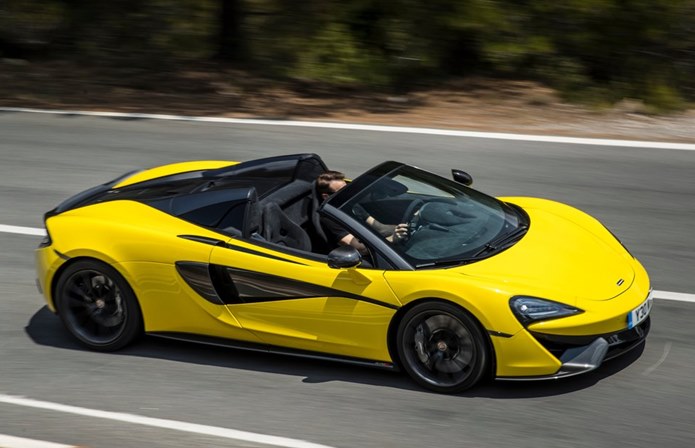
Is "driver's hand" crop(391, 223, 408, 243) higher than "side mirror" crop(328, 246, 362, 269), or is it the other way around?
"driver's hand" crop(391, 223, 408, 243)

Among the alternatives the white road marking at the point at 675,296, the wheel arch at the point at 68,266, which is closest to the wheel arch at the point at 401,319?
the wheel arch at the point at 68,266

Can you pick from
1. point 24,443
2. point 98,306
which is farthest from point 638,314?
point 24,443

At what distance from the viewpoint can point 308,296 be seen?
6.29m

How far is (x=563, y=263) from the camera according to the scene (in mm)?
6398

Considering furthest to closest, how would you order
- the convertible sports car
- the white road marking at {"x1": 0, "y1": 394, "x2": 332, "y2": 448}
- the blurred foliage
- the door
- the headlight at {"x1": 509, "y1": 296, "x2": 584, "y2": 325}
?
1. the blurred foliage
2. the door
3. the convertible sports car
4. the headlight at {"x1": 509, "y1": 296, "x2": 584, "y2": 325}
5. the white road marking at {"x1": 0, "y1": 394, "x2": 332, "y2": 448}

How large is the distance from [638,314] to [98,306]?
3.69 metres

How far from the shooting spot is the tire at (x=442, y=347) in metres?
5.95

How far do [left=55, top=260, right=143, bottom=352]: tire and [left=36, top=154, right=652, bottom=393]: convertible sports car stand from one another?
1 centimetres

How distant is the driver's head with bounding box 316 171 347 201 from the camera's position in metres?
7.23

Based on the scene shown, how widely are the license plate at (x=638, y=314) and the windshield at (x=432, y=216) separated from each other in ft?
3.01

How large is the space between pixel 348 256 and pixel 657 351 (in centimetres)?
229

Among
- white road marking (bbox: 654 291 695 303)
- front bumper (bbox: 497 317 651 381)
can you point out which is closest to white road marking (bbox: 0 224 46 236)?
front bumper (bbox: 497 317 651 381)

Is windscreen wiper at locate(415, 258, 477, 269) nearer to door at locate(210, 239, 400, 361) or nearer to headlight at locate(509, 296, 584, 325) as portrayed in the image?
door at locate(210, 239, 400, 361)

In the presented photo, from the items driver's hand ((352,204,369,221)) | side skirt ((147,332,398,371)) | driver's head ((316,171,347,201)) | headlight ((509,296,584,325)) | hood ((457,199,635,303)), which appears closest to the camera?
headlight ((509,296,584,325))
